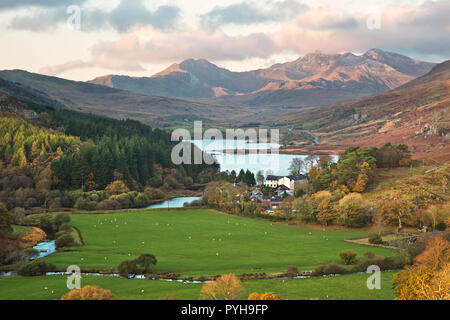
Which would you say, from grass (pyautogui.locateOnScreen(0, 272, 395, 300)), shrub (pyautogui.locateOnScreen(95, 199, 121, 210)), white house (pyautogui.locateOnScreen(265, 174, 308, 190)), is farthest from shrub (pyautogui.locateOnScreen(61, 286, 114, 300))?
white house (pyautogui.locateOnScreen(265, 174, 308, 190))

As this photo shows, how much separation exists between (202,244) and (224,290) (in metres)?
30.7

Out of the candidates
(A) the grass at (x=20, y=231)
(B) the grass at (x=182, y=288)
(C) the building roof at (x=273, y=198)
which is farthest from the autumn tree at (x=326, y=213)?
(A) the grass at (x=20, y=231)

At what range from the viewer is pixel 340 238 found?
63.9 metres

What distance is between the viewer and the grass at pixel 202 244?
48219 millimetres

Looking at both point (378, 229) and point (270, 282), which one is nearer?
point (270, 282)

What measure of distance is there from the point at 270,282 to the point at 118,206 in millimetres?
60136

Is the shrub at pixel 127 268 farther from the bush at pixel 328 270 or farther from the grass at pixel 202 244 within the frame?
the bush at pixel 328 270

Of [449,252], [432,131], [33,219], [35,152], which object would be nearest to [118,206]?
[33,219]

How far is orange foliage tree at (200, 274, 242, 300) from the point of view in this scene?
28612mm

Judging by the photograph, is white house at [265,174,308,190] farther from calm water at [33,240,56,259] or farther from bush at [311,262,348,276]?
bush at [311,262,348,276]

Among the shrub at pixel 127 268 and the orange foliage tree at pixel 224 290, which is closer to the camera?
the orange foliage tree at pixel 224 290

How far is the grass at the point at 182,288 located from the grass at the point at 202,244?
523 centimetres

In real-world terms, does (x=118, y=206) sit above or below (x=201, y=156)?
below

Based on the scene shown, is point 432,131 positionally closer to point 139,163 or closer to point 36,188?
point 139,163
